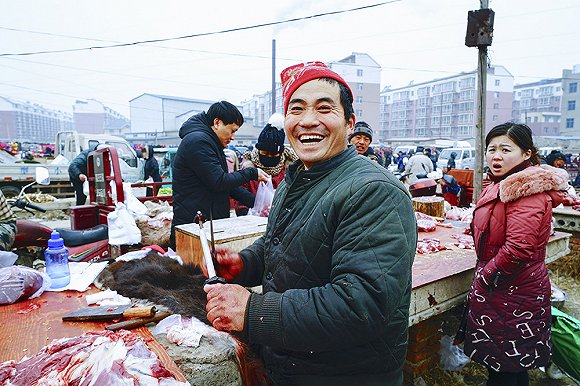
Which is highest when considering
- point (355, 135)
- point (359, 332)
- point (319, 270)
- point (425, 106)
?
point (425, 106)

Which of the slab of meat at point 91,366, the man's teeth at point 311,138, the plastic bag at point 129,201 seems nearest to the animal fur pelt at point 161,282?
the slab of meat at point 91,366

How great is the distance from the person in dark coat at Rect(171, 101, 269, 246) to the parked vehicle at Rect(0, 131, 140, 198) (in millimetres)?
9007

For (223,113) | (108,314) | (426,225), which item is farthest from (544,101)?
(108,314)

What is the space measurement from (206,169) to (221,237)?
0.82 m

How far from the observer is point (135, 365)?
1.32 m

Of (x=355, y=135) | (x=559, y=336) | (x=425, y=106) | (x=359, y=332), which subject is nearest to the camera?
(x=359, y=332)

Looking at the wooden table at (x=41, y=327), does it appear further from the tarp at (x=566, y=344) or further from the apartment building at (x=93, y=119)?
the apartment building at (x=93, y=119)

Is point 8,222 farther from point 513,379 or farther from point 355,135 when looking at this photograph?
point 513,379

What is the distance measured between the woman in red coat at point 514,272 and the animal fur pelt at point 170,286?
1.74m

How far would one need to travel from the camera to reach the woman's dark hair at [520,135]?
267cm

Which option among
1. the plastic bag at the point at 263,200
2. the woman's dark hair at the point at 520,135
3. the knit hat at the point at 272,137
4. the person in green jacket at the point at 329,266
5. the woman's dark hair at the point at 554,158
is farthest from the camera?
the woman's dark hair at the point at 554,158

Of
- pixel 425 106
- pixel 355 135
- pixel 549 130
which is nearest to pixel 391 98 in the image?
pixel 425 106

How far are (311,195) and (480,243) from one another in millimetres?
1842

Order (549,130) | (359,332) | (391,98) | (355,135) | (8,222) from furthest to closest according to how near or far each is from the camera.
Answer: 1. (391,98)
2. (549,130)
3. (355,135)
4. (8,222)
5. (359,332)
